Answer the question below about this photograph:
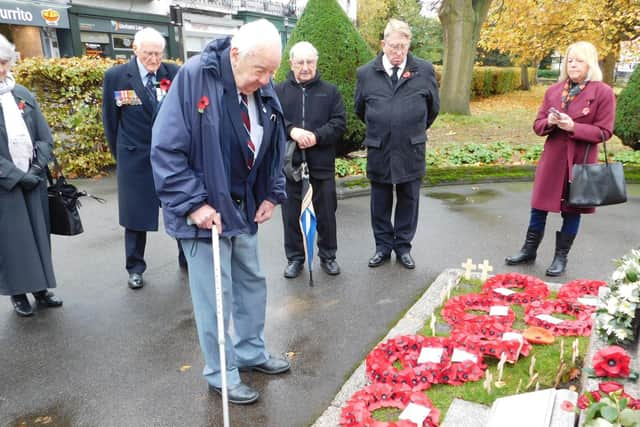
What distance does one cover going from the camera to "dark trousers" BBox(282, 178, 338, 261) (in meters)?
4.97

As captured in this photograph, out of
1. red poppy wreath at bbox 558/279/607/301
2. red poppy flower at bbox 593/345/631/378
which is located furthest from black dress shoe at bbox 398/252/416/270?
red poppy flower at bbox 593/345/631/378

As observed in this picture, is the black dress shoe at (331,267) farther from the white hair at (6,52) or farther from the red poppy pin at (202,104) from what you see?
the white hair at (6,52)

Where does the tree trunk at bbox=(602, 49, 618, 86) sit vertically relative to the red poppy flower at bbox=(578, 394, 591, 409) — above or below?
above

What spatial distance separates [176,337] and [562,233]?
3.48 metres

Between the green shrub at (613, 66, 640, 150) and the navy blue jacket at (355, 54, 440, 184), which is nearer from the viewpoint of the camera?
the navy blue jacket at (355, 54, 440, 184)

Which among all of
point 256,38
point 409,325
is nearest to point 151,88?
point 256,38

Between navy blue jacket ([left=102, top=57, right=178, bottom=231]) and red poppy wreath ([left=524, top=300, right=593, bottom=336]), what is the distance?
3.18 meters

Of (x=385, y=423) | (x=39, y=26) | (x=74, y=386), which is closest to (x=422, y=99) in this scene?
(x=385, y=423)

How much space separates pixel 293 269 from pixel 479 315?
1800 mm

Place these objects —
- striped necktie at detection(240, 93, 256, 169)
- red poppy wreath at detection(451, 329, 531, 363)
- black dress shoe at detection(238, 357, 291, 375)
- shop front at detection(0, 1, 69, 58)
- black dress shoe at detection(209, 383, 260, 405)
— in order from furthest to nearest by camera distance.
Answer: shop front at detection(0, 1, 69, 58) < black dress shoe at detection(238, 357, 291, 375) < red poppy wreath at detection(451, 329, 531, 363) < black dress shoe at detection(209, 383, 260, 405) < striped necktie at detection(240, 93, 256, 169)

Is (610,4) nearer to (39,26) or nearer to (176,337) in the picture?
(176,337)

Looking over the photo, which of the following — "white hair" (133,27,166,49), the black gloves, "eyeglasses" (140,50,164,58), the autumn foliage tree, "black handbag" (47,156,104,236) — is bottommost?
"black handbag" (47,156,104,236)

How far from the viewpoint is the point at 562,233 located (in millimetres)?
4957

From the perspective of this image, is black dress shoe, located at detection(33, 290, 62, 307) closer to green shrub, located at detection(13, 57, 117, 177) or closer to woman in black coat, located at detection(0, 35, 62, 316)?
woman in black coat, located at detection(0, 35, 62, 316)
